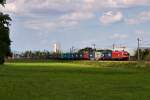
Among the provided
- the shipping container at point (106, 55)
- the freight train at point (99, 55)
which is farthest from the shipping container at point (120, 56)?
the shipping container at point (106, 55)

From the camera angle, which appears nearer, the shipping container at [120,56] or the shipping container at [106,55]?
the shipping container at [120,56]

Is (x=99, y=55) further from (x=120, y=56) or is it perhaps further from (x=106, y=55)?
(x=120, y=56)

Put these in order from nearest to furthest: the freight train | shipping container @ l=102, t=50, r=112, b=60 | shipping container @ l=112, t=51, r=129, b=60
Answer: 1. shipping container @ l=112, t=51, r=129, b=60
2. the freight train
3. shipping container @ l=102, t=50, r=112, b=60

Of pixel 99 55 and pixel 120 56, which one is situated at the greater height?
pixel 99 55

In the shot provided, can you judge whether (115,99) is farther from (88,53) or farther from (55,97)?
(88,53)

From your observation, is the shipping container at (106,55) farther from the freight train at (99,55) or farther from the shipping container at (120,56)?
the shipping container at (120,56)

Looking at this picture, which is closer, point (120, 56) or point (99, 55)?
point (120, 56)

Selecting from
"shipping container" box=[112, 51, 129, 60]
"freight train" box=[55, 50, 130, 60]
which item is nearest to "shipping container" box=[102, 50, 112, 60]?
"freight train" box=[55, 50, 130, 60]

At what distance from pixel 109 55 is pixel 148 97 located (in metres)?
139

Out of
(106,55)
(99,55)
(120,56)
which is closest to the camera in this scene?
(120,56)

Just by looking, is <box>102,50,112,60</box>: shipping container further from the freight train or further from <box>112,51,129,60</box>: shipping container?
<box>112,51,129,60</box>: shipping container

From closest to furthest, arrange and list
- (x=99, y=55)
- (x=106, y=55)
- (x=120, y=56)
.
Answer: (x=120, y=56), (x=106, y=55), (x=99, y=55)

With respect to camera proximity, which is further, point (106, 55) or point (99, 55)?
point (99, 55)

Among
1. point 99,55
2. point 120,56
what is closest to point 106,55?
point 99,55
